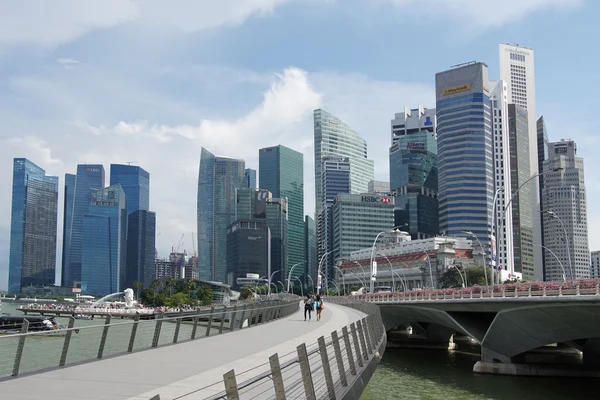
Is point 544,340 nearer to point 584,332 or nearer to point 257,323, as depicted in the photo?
point 584,332

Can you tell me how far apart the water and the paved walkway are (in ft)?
63.7

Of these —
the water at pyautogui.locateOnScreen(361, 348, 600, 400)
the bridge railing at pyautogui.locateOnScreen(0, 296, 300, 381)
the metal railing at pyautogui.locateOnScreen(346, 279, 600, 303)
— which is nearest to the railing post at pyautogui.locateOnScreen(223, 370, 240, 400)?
the bridge railing at pyautogui.locateOnScreen(0, 296, 300, 381)

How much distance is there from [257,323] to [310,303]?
597 centimetres

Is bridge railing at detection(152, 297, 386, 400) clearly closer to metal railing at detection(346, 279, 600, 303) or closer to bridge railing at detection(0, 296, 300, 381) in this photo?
bridge railing at detection(0, 296, 300, 381)

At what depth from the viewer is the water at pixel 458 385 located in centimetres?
3950

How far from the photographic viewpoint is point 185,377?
13766 mm

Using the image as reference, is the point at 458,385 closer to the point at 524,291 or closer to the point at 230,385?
the point at 524,291

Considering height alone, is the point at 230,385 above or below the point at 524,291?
above

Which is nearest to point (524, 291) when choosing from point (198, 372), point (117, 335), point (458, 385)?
point (458, 385)

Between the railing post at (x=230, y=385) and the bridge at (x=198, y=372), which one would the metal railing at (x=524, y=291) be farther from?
the railing post at (x=230, y=385)

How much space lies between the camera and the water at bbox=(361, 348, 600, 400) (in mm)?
39500

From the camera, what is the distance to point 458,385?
146 feet

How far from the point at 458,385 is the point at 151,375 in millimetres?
34223

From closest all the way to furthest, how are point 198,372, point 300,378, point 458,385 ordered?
point 300,378, point 198,372, point 458,385
